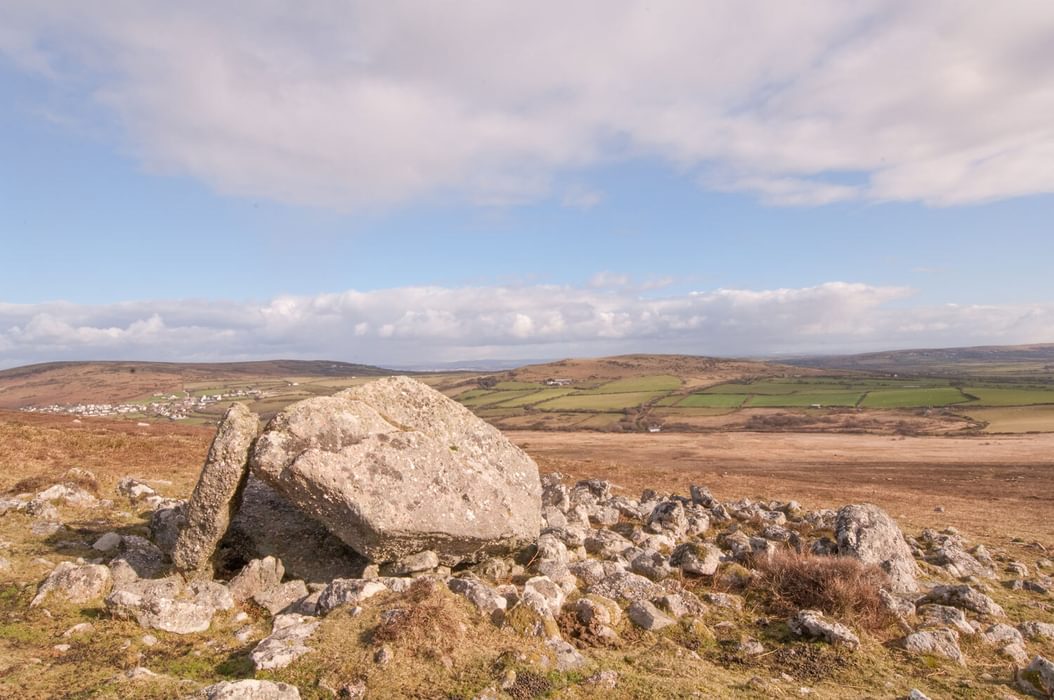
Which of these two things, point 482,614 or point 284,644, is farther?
point 482,614

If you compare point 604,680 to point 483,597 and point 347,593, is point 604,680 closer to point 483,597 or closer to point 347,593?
point 483,597

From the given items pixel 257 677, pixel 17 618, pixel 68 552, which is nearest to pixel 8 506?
pixel 68 552

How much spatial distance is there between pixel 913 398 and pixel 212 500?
122 m

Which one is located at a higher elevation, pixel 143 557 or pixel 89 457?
pixel 143 557

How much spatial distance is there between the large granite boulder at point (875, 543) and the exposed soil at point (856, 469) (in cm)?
886

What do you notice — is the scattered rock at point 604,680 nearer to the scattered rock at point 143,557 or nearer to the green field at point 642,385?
the scattered rock at point 143,557

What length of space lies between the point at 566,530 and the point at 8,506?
584 inches

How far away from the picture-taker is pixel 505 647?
8148 millimetres

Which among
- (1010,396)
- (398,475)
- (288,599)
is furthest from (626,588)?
(1010,396)

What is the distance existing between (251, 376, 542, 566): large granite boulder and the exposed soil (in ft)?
58.5

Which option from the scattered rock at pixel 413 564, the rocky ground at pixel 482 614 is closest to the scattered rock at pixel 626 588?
the rocky ground at pixel 482 614

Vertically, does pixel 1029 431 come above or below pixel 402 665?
below

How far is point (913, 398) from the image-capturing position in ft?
344

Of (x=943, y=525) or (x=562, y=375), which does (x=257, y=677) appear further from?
(x=562, y=375)
